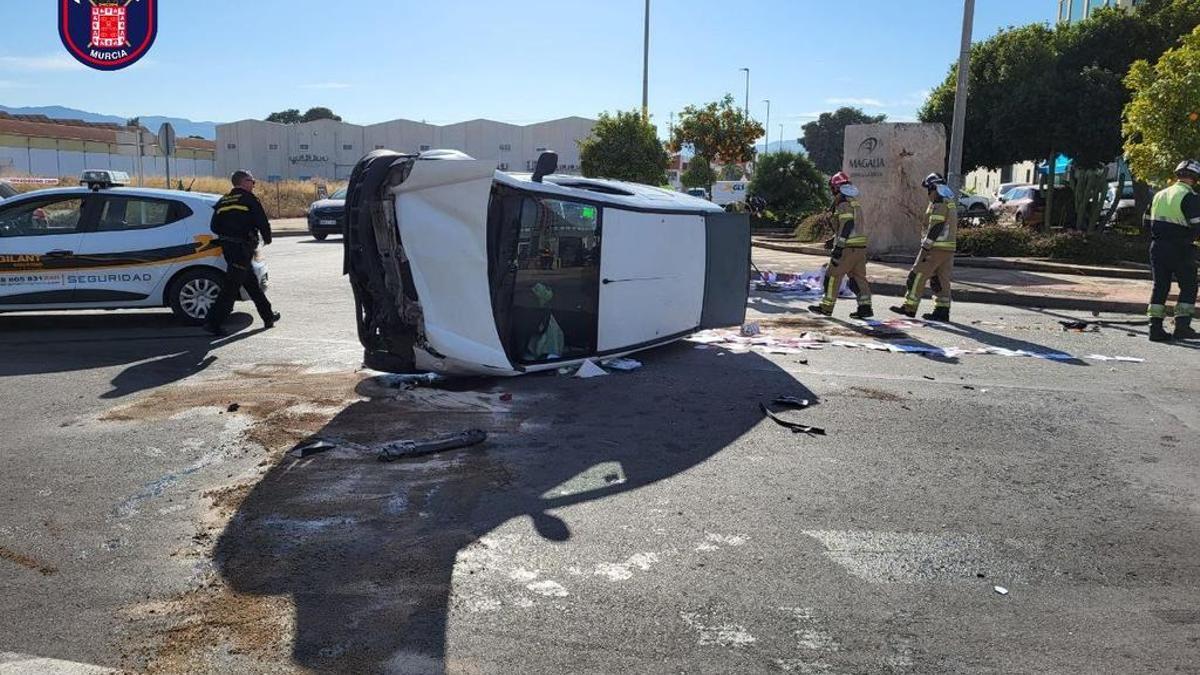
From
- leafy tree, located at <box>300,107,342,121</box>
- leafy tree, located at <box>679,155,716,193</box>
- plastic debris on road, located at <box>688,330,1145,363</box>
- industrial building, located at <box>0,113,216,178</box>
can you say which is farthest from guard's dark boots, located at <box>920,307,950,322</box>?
leafy tree, located at <box>300,107,342,121</box>

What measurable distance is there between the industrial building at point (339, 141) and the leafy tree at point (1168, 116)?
186 feet

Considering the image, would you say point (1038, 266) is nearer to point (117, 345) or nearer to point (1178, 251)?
point (1178, 251)

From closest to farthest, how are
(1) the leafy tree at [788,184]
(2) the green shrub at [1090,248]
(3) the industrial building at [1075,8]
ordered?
(2) the green shrub at [1090,248], (1) the leafy tree at [788,184], (3) the industrial building at [1075,8]

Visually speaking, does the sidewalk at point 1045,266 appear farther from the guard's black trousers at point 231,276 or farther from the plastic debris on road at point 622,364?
the guard's black trousers at point 231,276

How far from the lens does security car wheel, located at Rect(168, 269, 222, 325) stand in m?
10.6

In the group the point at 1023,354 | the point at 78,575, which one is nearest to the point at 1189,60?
the point at 1023,354

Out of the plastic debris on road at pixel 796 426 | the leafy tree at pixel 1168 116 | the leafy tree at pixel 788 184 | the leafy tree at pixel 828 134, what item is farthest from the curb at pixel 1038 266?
the leafy tree at pixel 828 134

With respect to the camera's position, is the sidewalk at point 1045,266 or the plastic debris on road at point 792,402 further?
the sidewalk at point 1045,266

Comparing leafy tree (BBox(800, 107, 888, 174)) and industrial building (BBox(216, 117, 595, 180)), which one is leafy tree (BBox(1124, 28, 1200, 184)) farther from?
leafy tree (BBox(800, 107, 888, 174))

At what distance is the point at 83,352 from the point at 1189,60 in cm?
1619

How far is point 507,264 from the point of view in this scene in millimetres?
7398

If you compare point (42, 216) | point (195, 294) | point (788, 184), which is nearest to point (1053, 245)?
point (788, 184)

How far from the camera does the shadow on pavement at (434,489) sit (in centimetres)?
377

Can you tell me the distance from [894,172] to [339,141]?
59.0 metres
